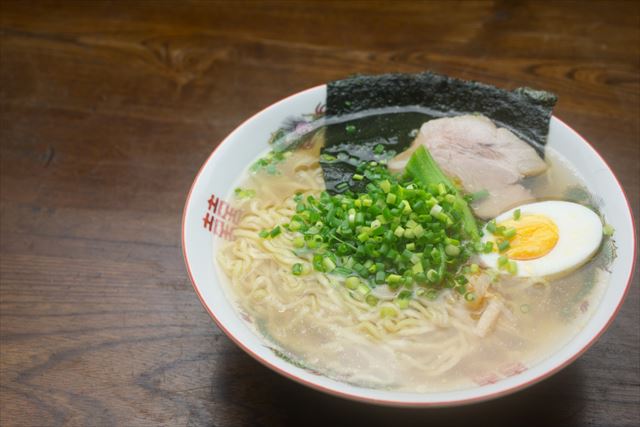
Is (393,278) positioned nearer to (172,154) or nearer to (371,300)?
(371,300)

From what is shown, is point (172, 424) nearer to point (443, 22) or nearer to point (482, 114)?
point (482, 114)

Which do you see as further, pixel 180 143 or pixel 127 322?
pixel 180 143

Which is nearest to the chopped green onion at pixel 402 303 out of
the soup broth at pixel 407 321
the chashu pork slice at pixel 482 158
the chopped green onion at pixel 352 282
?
the soup broth at pixel 407 321

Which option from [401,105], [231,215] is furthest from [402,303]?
[401,105]

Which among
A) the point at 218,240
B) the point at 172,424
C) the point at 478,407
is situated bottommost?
the point at 172,424

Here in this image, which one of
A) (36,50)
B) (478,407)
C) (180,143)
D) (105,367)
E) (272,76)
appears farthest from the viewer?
(36,50)

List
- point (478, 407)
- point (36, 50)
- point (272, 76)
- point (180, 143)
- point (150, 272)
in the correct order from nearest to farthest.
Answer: point (478, 407) < point (150, 272) < point (180, 143) < point (272, 76) < point (36, 50)

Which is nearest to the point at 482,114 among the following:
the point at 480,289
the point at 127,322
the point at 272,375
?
the point at 480,289

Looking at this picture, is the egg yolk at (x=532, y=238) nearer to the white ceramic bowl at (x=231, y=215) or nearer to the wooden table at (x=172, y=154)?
the white ceramic bowl at (x=231, y=215)
